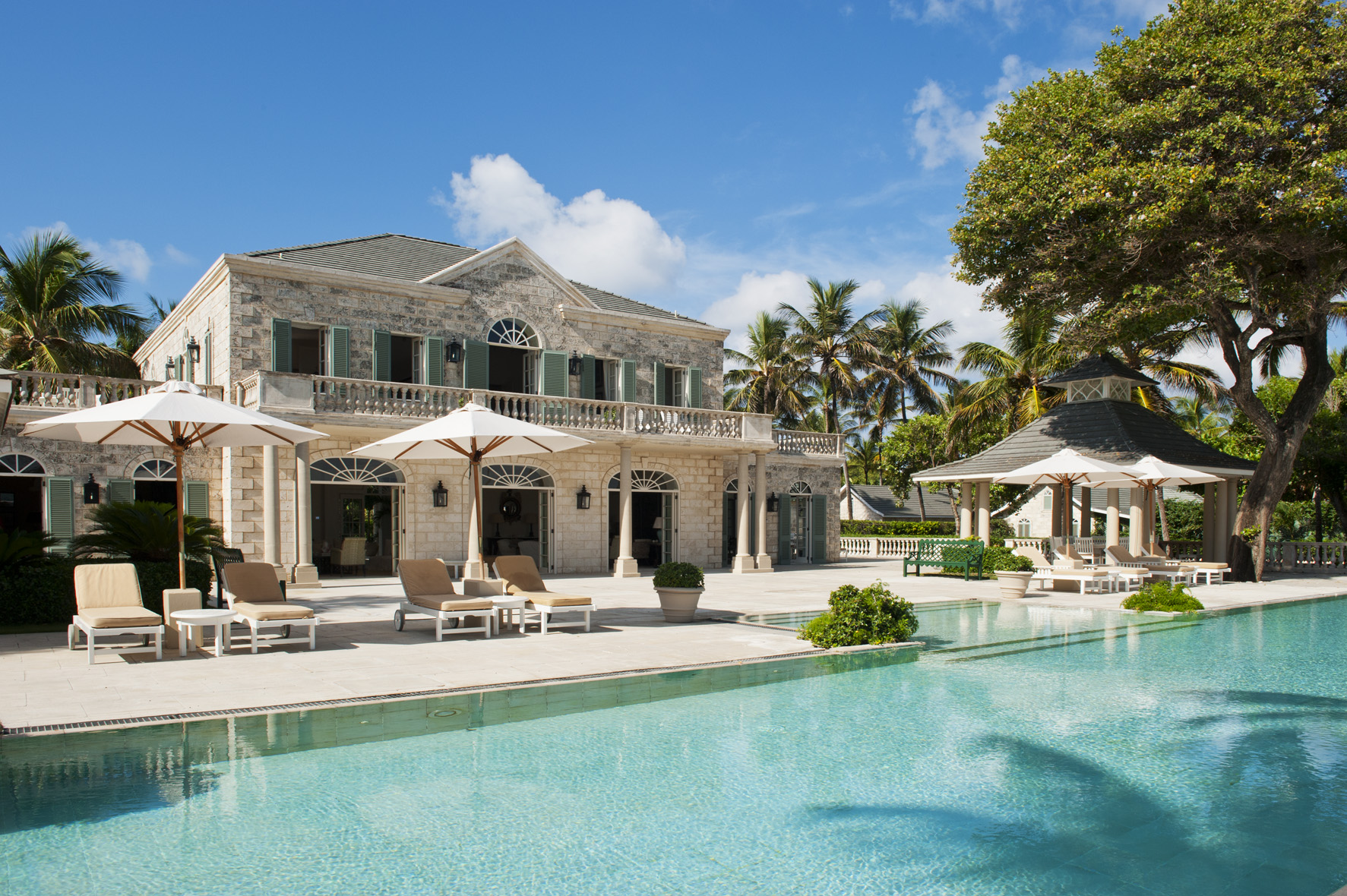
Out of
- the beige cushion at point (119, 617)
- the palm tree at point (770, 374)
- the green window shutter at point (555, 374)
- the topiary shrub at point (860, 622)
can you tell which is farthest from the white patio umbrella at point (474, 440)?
the palm tree at point (770, 374)

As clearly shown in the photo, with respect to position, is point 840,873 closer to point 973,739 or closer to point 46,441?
point 973,739

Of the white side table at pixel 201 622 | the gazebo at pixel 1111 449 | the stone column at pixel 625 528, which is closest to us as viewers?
the white side table at pixel 201 622

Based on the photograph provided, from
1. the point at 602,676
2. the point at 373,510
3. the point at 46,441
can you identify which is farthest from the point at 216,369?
the point at 602,676

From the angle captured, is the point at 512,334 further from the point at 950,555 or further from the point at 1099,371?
the point at 1099,371

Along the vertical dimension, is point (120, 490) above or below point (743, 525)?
above

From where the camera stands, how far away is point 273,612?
957 centimetres

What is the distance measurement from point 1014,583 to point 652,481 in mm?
10734

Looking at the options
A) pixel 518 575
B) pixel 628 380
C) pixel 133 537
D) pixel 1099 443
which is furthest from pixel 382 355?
pixel 1099 443

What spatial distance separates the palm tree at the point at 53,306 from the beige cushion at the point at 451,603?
20014 millimetres

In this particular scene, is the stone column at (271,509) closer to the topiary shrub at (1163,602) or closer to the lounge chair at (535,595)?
the lounge chair at (535,595)

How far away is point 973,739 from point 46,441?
18.4m

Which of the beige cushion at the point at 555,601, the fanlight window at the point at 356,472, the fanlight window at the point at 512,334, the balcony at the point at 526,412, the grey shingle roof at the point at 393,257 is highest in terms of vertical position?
the grey shingle roof at the point at 393,257

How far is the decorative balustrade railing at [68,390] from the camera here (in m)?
17.5

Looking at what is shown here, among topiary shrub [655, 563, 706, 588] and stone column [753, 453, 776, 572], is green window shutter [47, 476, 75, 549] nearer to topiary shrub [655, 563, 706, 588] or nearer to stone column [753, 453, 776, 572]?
topiary shrub [655, 563, 706, 588]
